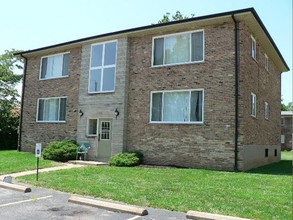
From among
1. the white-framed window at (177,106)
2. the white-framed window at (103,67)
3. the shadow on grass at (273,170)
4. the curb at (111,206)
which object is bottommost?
the curb at (111,206)

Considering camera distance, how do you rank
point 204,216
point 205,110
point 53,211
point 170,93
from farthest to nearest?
1. point 170,93
2. point 205,110
3. point 53,211
4. point 204,216

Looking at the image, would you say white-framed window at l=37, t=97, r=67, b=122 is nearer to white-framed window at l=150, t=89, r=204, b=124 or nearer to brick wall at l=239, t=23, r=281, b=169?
white-framed window at l=150, t=89, r=204, b=124

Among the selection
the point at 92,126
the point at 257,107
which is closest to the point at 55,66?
the point at 92,126

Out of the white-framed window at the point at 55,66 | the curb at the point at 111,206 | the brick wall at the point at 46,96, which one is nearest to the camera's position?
the curb at the point at 111,206

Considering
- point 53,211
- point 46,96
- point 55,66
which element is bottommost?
point 53,211

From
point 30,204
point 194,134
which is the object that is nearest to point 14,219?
point 30,204

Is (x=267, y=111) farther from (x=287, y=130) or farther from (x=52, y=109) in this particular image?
(x=287, y=130)

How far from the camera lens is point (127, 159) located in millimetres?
14508

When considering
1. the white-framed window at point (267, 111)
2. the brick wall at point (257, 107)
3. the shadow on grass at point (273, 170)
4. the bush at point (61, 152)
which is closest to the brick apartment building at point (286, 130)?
the brick wall at point (257, 107)

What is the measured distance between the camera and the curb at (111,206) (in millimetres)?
6471

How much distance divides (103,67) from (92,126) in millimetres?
3240

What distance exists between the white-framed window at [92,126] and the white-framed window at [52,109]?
6.93 ft

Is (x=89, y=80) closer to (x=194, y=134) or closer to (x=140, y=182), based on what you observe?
(x=194, y=134)

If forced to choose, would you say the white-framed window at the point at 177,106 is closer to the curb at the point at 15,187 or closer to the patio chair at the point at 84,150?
the patio chair at the point at 84,150
